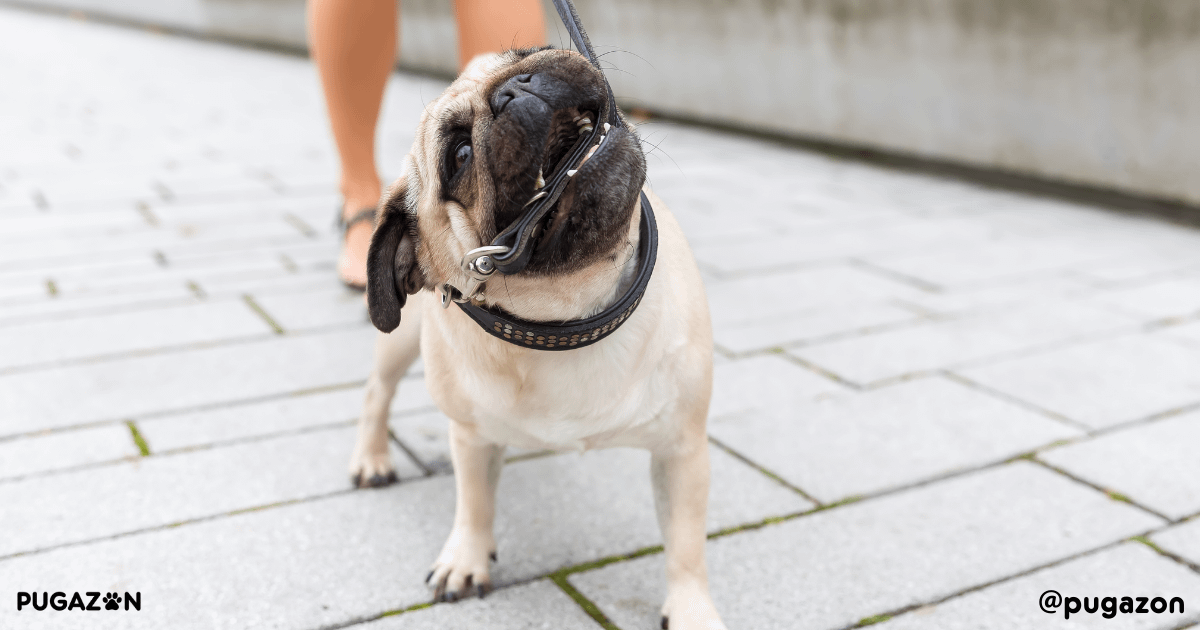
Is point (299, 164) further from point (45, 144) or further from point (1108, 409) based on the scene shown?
point (1108, 409)

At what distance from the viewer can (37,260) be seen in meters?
4.65

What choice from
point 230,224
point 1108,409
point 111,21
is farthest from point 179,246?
point 111,21

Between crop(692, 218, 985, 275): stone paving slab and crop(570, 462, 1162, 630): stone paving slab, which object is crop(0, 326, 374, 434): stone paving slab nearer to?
crop(570, 462, 1162, 630): stone paving slab

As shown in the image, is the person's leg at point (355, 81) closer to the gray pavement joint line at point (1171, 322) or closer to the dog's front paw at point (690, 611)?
the dog's front paw at point (690, 611)

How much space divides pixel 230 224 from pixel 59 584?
343 centimetres

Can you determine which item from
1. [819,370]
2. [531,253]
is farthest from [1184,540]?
[531,253]

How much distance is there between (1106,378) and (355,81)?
9.37ft

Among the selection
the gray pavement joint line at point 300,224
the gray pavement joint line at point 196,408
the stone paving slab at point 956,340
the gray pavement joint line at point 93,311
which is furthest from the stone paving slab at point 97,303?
the stone paving slab at point 956,340

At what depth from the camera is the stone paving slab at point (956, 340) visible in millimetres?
3479

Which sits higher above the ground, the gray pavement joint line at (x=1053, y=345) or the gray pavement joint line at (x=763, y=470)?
the gray pavement joint line at (x=763, y=470)

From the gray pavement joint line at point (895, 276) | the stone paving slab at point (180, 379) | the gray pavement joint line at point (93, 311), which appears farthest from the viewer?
the gray pavement joint line at point (895, 276)

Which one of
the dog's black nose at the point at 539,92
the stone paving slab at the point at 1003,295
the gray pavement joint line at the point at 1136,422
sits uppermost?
the dog's black nose at the point at 539,92

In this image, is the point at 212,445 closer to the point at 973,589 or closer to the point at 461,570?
the point at 461,570

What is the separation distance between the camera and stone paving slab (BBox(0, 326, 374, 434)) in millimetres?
3094
